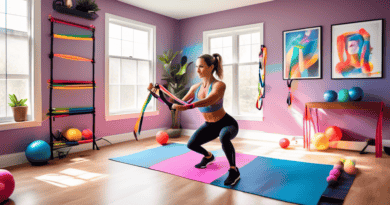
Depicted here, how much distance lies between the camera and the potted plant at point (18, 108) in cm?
362

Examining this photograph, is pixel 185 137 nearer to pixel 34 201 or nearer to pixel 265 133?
pixel 265 133

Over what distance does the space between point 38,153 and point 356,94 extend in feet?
15.4

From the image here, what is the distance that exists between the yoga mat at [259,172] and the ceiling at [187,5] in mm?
2931

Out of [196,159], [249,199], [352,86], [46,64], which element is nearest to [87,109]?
[46,64]

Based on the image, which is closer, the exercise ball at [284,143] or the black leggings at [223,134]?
the black leggings at [223,134]

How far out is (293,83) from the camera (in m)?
5.09

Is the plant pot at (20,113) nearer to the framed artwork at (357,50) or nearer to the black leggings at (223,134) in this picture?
the black leggings at (223,134)

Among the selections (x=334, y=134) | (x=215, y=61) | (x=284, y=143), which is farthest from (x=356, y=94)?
(x=215, y=61)

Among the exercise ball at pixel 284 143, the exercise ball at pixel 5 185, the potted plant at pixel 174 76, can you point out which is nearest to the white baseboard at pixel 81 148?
the potted plant at pixel 174 76

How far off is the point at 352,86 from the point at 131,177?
3.87m

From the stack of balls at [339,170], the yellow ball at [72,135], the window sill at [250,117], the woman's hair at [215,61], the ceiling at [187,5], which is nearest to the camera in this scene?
the stack of balls at [339,170]

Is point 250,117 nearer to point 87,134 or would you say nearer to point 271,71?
point 271,71

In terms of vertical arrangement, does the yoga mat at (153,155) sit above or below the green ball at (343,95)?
below

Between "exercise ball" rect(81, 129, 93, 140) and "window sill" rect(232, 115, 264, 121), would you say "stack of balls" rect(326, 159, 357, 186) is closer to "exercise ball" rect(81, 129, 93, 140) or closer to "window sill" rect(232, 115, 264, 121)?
"window sill" rect(232, 115, 264, 121)
